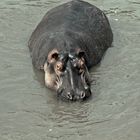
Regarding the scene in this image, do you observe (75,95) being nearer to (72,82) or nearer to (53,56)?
(72,82)

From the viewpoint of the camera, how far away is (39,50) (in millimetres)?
9867

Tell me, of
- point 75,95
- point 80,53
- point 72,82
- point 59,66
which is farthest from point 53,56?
point 75,95

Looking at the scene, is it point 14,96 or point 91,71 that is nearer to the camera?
point 14,96

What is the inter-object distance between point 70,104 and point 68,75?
0.50m

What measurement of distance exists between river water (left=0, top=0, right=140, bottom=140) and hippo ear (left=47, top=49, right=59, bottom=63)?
495 mm

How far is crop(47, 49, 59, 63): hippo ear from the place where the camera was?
351 inches

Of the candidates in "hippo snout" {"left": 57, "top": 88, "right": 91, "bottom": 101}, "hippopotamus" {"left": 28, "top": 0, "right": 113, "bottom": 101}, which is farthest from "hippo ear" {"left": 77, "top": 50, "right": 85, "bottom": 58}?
"hippo snout" {"left": 57, "top": 88, "right": 91, "bottom": 101}

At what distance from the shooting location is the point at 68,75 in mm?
8578

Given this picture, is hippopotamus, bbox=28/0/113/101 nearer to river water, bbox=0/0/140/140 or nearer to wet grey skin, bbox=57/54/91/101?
wet grey skin, bbox=57/54/91/101

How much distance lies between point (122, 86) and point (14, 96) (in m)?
1.79

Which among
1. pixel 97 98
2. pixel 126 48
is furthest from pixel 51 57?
pixel 126 48

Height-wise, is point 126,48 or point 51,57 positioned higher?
point 51,57

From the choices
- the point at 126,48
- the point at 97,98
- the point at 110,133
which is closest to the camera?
the point at 110,133

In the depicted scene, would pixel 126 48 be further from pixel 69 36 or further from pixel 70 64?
pixel 70 64
